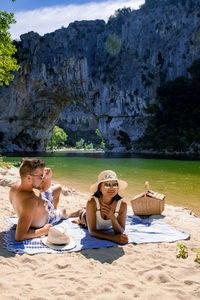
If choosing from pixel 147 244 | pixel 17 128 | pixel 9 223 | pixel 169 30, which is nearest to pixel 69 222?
pixel 9 223

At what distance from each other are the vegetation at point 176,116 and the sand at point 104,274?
117ft

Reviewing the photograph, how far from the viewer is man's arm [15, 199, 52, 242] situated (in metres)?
3.08

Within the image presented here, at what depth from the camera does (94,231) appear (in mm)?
3500

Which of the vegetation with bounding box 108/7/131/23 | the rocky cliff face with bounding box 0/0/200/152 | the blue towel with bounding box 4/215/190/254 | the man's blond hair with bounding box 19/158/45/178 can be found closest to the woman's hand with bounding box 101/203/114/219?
the blue towel with bounding box 4/215/190/254

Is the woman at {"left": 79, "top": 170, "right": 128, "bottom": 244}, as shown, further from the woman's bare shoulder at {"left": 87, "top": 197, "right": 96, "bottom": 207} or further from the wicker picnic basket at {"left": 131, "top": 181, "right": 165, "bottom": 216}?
the wicker picnic basket at {"left": 131, "top": 181, "right": 165, "bottom": 216}

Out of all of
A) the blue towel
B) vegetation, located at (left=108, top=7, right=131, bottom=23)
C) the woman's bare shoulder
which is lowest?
the blue towel

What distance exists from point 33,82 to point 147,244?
50832 millimetres

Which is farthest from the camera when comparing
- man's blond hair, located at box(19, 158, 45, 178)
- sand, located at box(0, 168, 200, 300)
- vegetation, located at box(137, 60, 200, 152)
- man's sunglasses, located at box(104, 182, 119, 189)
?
vegetation, located at box(137, 60, 200, 152)

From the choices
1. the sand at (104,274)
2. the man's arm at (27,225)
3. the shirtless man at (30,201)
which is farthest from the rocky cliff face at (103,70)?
the sand at (104,274)

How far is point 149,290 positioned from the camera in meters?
2.18

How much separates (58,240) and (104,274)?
92 centimetres

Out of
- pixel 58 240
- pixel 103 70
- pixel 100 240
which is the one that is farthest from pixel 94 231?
pixel 103 70

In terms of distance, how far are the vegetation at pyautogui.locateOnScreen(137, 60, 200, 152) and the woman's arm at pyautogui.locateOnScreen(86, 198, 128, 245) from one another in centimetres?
3522

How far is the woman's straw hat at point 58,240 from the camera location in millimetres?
3133
